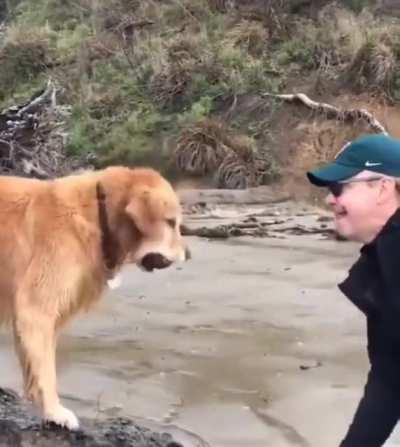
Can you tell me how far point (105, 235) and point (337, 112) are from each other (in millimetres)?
12369

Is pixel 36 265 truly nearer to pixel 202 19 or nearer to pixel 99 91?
pixel 99 91

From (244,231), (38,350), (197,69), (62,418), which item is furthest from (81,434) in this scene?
(197,69)

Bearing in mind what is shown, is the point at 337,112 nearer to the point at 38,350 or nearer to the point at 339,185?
the point at 38,350

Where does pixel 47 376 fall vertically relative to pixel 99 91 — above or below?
above

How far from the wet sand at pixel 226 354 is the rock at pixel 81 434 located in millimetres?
216

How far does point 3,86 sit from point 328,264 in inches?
548

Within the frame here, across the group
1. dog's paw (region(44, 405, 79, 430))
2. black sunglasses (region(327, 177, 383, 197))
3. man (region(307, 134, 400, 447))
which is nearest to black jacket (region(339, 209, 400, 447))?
man (region(307, 134, 400, 447))

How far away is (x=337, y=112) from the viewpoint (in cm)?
1708

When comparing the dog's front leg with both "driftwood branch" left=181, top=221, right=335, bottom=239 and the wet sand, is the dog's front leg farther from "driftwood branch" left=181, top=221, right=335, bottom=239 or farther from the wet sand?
"driftwood branch" left=181, top=221, right=335, bottom=239

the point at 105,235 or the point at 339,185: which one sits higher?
the point at 339,185

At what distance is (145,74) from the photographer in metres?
20.0

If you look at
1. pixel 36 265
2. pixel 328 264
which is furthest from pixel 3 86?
pixel 36 265

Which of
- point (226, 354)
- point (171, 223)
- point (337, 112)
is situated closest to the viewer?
point (171, 223)

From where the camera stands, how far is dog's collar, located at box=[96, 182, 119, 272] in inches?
202
